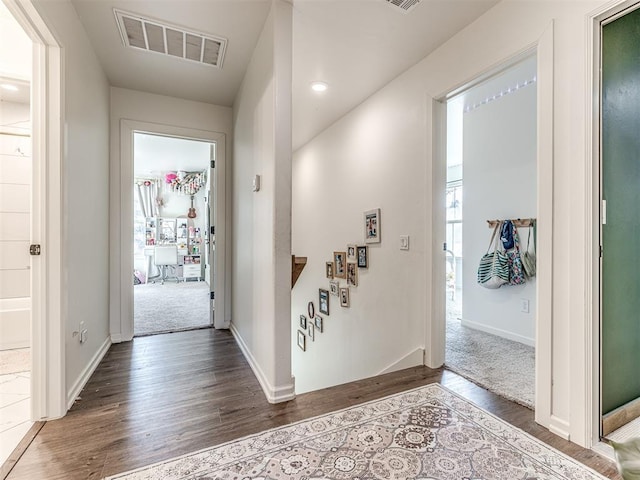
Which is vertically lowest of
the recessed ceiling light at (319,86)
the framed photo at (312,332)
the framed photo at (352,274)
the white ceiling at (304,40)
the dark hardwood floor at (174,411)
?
the framed photo at (312,332)

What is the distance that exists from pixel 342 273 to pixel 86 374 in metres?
2.55

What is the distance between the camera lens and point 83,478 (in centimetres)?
128

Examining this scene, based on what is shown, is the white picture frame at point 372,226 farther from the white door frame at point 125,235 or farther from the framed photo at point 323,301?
the white door frame at point 125,235

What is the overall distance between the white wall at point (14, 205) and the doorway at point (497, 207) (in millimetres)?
3946

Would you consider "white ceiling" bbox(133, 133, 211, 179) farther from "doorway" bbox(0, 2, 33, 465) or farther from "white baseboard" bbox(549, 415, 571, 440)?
"white baseboard" bbox(549, 415, 571, 440)

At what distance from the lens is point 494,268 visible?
3.41 m

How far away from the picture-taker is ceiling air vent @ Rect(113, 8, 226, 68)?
2.12 m

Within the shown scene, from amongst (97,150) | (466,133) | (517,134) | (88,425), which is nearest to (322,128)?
(466,133)

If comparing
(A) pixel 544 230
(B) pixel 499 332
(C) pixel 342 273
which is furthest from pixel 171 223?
(A) pixel 544 230

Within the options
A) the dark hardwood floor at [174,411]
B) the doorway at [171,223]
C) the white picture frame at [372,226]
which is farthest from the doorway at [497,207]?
the doorway at [171,223]

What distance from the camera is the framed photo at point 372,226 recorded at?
309 centimetres

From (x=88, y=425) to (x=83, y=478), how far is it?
0.43 m

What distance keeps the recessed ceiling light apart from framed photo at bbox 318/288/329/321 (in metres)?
2.42

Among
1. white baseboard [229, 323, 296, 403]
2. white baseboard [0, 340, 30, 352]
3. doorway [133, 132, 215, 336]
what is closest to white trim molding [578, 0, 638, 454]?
white baseboard [229, 323, 296, 403]
